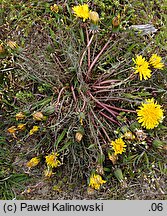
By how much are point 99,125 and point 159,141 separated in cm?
33

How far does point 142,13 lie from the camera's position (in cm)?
214

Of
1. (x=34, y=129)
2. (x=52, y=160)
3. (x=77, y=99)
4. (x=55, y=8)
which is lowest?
(x=52, y=160)

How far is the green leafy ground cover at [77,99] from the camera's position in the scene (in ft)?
6.35

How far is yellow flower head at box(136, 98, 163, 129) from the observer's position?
1.81 m

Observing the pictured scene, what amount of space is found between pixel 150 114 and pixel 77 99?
41 centimetres

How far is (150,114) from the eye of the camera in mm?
1812

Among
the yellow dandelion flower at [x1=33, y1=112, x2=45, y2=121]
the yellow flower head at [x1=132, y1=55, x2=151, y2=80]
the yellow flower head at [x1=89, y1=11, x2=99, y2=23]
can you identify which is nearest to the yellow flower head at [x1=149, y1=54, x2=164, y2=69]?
the yellow flower head at [x1=132, y1=55, x2=151, y2=80]

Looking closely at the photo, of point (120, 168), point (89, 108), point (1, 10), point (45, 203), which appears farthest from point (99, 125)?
point (1, 10)

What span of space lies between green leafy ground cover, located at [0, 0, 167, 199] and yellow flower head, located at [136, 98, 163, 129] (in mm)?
60

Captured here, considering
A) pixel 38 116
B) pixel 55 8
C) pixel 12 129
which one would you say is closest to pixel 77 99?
pixel 38 116

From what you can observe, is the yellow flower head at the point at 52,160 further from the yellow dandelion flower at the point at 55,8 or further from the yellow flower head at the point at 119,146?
the yellow dandelion flower at the point at 55,8

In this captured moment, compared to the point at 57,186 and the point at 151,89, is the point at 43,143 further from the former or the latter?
the point at 151,89

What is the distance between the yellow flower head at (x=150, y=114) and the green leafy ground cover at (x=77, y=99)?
60 millimetres

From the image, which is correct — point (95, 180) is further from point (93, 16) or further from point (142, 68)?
point (93, 16)
